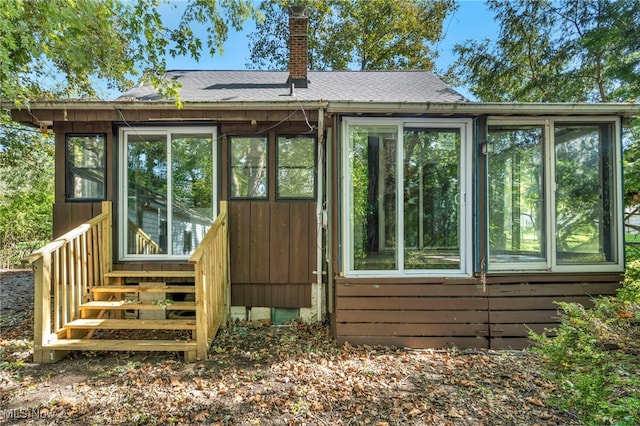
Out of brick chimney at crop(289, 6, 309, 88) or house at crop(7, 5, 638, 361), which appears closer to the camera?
house at crop(7, 5, 638, 361)

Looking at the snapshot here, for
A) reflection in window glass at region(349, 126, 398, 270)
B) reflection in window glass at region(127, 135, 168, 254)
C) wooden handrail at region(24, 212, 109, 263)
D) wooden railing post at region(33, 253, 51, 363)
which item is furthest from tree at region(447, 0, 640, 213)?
wooden railing post at region(33, 253, 51, 363)

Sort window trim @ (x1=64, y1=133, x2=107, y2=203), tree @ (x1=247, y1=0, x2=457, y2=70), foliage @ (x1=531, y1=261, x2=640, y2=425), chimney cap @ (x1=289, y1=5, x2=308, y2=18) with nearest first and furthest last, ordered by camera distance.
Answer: foliage @ (x1=531, y1=261, x2=640, y2=425) → window trim @ (x1=64, y1=133, x2=107, y2=203) → chimney cap @ (x1=289, y1=5, x2=308, y2=18) → tree @ (x1=247, y1=0, x2=457, y2=70)

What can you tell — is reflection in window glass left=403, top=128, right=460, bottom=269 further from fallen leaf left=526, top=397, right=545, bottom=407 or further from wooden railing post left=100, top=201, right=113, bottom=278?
wooden railing post left=100, top=201, right=113, bottom=278

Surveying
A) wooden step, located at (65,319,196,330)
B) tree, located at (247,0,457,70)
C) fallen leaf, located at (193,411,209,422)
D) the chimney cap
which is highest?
tree, located at (247,0,457,70)

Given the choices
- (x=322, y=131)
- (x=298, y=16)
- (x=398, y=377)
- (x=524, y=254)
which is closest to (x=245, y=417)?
(x=398, y=377)

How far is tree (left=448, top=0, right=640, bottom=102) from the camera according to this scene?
709 centimetres

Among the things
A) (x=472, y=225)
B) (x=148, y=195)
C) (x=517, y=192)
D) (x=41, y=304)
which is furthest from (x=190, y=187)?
(x=517, y=192)

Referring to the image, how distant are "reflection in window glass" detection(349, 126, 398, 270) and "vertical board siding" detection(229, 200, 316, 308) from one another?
2.84 feet

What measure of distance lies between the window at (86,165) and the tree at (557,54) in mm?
10241

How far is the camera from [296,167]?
4.37 meters

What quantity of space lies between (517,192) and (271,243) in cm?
321

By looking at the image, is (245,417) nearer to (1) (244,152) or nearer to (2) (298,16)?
(1) (244,152)

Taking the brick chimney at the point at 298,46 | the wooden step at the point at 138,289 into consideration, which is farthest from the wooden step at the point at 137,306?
the brick chimney at the point at 298,46

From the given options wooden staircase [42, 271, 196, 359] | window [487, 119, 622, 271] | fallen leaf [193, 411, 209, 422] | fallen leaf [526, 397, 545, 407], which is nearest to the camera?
fallen leaf [193, 411, 209, 422]
